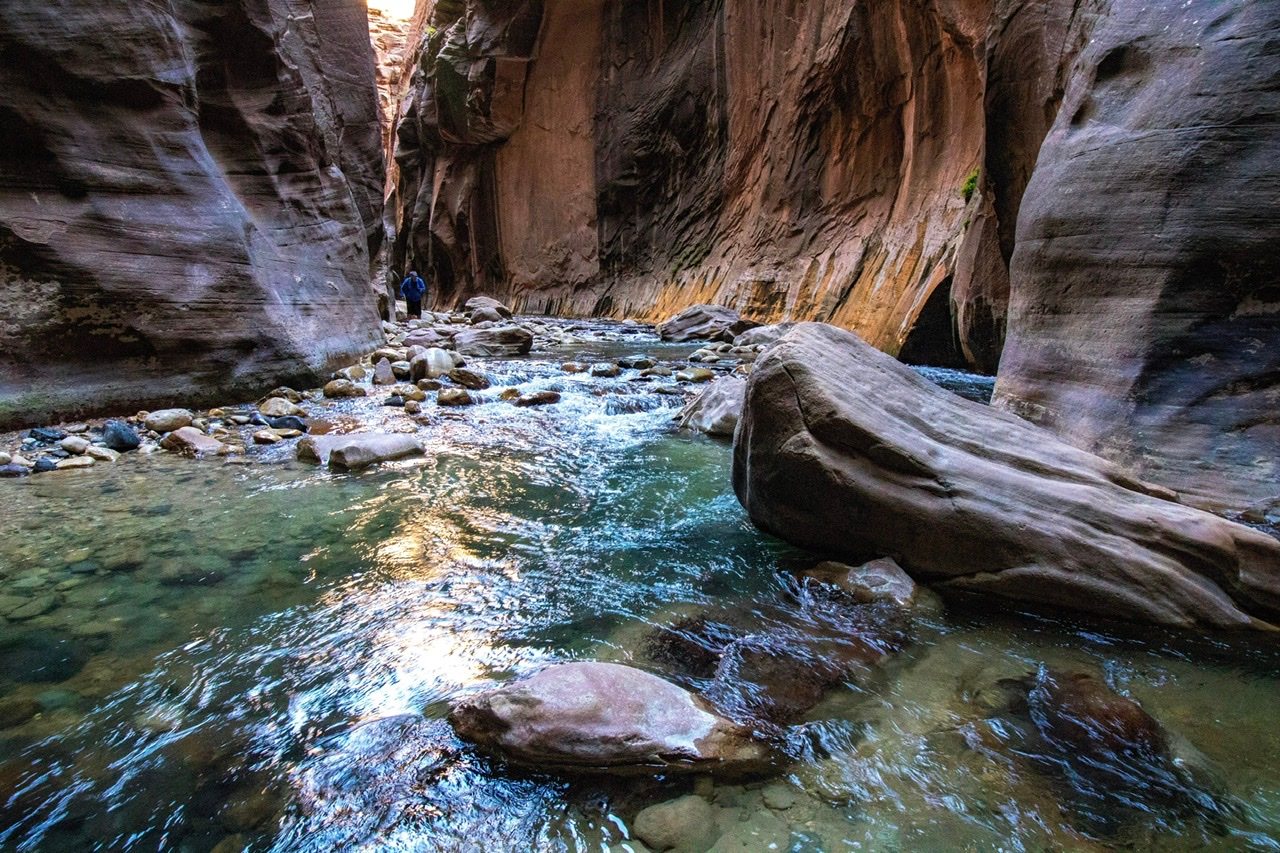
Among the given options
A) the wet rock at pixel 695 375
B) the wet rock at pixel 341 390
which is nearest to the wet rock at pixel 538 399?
the wet rock at pixel 341 390

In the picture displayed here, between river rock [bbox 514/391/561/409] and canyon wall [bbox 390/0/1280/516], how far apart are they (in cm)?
419

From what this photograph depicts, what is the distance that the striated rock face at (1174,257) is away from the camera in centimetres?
354

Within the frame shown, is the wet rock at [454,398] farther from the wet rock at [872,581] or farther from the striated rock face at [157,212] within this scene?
the wet rock at [872,581]

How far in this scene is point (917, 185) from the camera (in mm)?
12016

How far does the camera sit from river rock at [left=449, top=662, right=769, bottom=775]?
5.51 ft

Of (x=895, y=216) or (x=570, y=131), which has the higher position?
(x=570, y=131)

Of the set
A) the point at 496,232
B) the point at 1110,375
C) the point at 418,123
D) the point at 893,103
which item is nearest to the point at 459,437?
the point at 1110,375

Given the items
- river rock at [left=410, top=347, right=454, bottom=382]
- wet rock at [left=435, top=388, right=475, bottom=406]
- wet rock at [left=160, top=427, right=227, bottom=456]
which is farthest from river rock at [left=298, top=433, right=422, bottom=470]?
river rock at [left=410, top=347, right=454, bottom=382]

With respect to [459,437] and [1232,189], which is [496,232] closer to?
[459,437]

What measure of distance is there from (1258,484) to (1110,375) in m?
0.95

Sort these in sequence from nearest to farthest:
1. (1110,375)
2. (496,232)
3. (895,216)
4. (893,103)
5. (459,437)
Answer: (1110,375) < (459,437) < (895,216) < (893,103) < (496,232)

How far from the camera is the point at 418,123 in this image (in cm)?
2802

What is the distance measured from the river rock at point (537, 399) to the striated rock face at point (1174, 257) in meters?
4.39

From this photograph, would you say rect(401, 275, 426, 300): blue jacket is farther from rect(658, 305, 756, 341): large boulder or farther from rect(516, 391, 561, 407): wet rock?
rect(516, 391, 561, 407): wet rock
